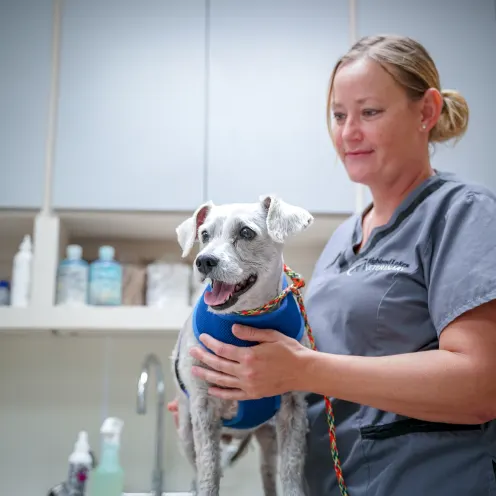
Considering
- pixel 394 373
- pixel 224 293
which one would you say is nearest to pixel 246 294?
pixel 224 293

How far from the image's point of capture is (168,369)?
192 cm

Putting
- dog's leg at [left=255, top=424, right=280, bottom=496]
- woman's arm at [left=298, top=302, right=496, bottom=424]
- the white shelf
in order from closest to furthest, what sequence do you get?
woman's arm at [left=298, top=302, right=496, bottom=424] < dog's leg at [left=255, top=424, right=280, bottom=496] < the white shelf

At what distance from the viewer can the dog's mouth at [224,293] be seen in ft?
2.73

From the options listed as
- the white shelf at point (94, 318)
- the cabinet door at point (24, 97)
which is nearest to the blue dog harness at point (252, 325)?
the white shelf at point (94, 318)

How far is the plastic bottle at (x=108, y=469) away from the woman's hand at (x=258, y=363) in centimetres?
97

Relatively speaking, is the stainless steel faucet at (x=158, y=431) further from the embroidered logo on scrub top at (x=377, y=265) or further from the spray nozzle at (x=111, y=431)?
the embroidered logo on scrub top at (x=377, y=265)

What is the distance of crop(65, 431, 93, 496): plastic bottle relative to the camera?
1.64 m

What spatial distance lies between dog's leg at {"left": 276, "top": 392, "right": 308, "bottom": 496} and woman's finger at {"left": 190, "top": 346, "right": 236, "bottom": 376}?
0.15 metres

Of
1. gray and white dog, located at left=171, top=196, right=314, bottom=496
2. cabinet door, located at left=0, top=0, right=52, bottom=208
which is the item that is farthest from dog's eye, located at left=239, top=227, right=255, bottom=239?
cabinet door, located at left=0, top=0, right=52, bottom=208

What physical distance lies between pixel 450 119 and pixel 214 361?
602 millimetres

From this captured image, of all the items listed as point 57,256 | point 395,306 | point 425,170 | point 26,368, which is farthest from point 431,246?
point 26,368

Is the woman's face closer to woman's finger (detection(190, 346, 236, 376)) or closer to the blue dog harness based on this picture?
the blue dog harness

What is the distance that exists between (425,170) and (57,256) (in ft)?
3.70

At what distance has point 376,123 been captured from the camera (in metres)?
0.95
